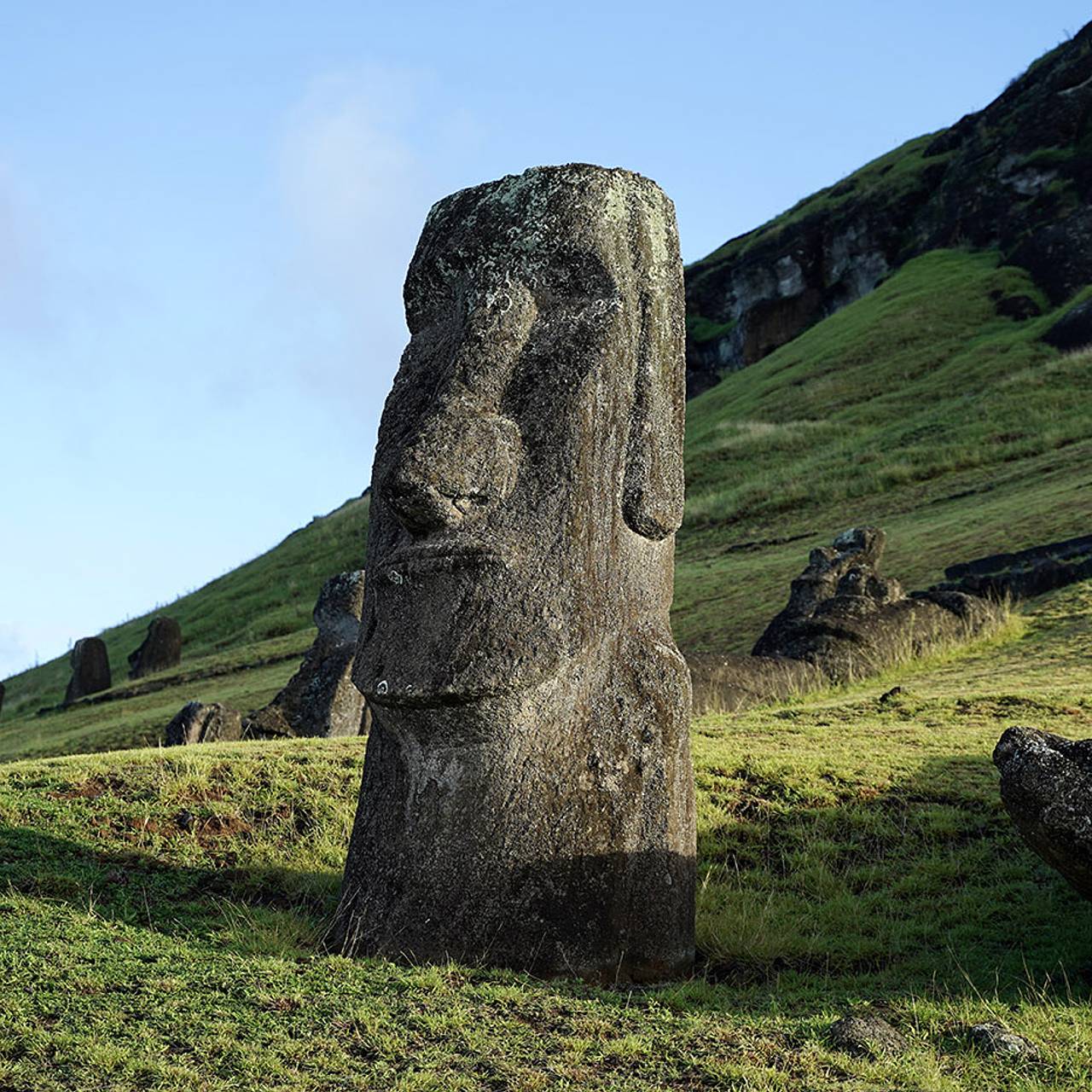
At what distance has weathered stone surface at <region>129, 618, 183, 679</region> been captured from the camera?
1528 inches

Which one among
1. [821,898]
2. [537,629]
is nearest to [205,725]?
[821,898]

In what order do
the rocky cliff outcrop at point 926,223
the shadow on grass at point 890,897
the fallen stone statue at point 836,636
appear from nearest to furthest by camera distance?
the shadow on grass at point 890,897
the fallen stone statue at point 836,636
the rocky cliff outcrop at point 926,223

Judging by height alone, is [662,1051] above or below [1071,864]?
below

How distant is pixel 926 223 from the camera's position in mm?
→ 84625

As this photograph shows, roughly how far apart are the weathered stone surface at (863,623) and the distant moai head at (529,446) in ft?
38.7

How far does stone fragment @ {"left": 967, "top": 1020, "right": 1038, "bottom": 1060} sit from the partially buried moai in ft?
5.84

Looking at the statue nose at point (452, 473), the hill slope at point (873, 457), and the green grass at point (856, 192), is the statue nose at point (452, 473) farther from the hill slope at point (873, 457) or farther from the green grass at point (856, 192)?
the green grass at point (856, 192)

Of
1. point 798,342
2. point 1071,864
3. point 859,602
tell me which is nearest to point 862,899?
point 1071,864

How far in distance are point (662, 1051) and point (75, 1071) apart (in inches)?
90.0

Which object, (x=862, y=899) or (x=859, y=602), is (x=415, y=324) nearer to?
(x=862, y=899)

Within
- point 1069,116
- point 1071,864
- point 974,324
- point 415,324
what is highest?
point 1069,116

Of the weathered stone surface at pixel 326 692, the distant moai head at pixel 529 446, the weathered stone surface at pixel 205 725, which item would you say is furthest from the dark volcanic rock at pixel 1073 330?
the distant moai head at pixel 529 446

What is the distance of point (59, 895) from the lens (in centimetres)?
759

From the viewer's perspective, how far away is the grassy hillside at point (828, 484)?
27828 millimetres
